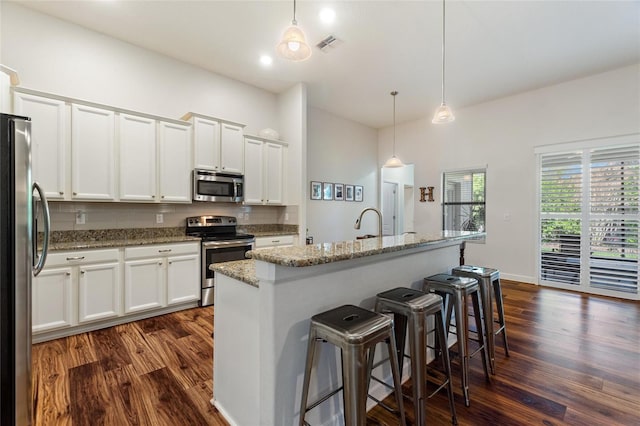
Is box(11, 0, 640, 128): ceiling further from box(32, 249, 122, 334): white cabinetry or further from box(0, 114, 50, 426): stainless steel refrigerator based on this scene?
box(32, 249, 122, 334): white cabinetry

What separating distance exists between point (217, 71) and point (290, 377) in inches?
164

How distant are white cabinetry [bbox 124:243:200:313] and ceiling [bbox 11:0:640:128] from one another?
8.04 feet

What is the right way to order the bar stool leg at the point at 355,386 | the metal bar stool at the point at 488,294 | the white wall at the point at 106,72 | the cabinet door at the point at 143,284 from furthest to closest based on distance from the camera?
the cabinet door at the point at 143,284, the white wall at the point at 106,72, the metal bar stool at the point at 488,294, the bar stool leg at the point at 355,386

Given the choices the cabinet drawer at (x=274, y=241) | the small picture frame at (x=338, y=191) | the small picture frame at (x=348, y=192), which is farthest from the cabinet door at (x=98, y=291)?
the small picture frame at (x=348, y=192)

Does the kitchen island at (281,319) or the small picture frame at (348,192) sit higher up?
the small picture frame at (348,192)

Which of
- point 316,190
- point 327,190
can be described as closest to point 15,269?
point 316,190

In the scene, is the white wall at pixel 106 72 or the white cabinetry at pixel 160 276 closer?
the white wall at pixel 106 72

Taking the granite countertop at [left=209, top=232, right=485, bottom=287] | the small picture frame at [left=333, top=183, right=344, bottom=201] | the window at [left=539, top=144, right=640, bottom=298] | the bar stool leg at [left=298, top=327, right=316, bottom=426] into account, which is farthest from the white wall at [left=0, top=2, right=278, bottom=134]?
the window at [left=539, top=144, right=640, bottom=298]

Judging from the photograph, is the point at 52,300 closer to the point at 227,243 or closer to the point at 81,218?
the point at 81,218

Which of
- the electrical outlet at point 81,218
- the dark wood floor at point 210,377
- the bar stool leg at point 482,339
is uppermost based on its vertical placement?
the electrical outlet at point 81,218

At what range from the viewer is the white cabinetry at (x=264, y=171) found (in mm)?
4195

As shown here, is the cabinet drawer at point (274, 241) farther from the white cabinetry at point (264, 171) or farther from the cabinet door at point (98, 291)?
the cabinet door at point (98, 291)

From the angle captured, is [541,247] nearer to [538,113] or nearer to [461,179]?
[461,179]

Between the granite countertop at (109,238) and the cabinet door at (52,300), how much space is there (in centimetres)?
25
